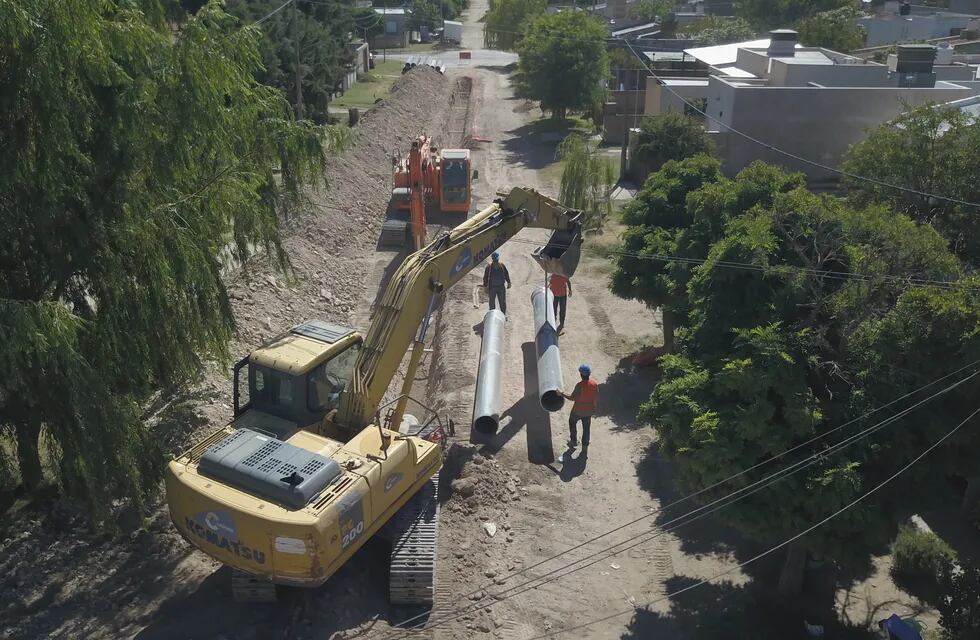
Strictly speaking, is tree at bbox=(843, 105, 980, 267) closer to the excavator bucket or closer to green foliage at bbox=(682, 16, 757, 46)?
the excavator bucket

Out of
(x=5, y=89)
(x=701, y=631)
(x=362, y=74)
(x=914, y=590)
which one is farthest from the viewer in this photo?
(x=362, y=74)

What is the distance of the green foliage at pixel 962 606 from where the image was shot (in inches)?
416

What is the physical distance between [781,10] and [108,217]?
260ft

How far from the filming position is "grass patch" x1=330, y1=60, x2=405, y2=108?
51.9 metres

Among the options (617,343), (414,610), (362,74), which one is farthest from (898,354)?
(362,74)

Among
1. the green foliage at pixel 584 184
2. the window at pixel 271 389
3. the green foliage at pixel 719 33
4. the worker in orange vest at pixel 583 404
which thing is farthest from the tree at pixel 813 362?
the green foliage at pixel 719 33

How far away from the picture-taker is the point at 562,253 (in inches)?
603

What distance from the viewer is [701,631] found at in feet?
37.4

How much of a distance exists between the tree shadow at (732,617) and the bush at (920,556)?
153cm

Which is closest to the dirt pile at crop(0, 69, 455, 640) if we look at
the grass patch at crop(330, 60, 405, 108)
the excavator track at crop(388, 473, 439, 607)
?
the excavator track at crop(388, 473, 439, 607)

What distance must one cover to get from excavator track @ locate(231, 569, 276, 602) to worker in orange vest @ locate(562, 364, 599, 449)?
627 centimetres

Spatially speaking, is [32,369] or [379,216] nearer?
[32,369]

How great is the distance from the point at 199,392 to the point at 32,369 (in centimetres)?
641

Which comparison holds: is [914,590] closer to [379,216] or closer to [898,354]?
[898,354]
